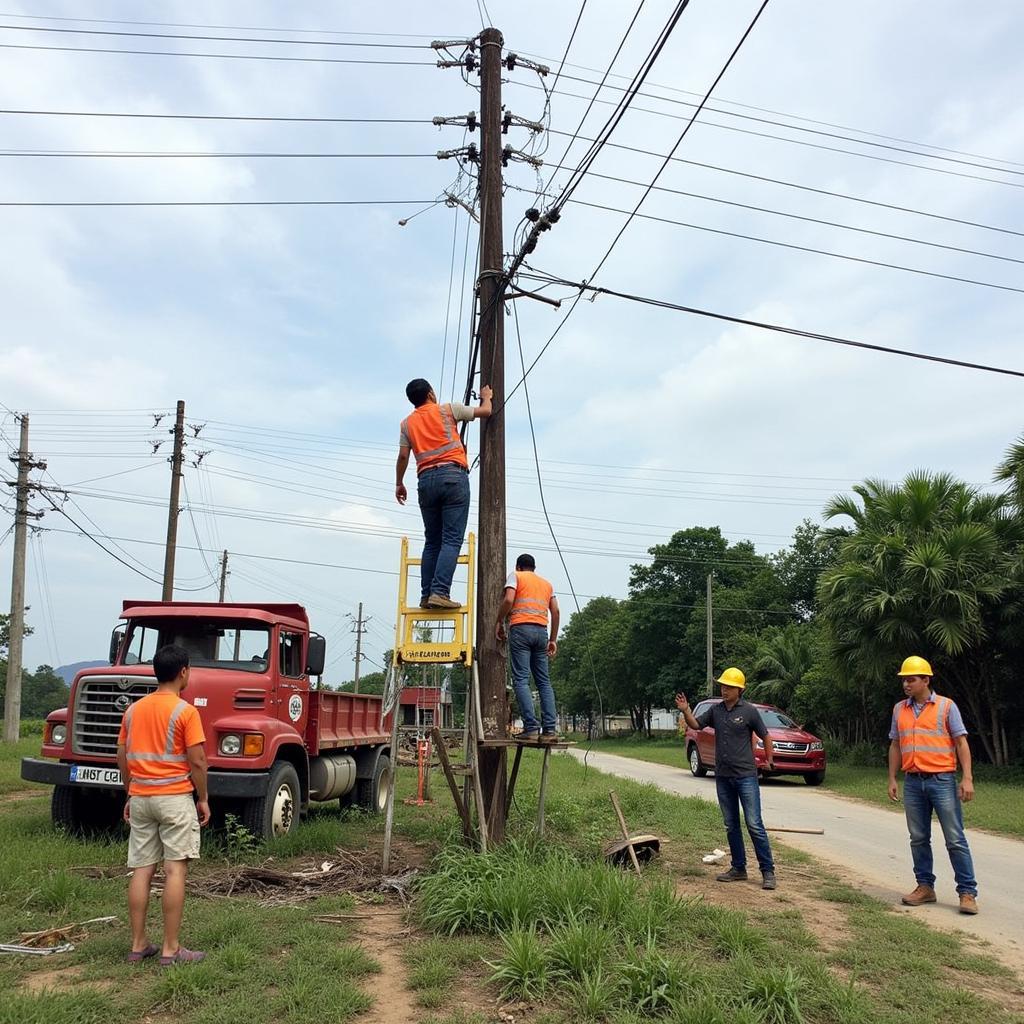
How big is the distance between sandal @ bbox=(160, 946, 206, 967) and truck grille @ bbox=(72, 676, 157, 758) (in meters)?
4.20

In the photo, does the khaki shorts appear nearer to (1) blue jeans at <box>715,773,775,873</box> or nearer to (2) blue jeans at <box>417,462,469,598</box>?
(2) blue jeans at <box>417,462,469,598</box>

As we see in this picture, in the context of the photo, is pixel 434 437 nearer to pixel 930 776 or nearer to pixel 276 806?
pixel 276 806

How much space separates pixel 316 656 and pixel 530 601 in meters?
3.96

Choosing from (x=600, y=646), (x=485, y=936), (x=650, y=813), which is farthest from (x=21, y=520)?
(x=600, y=646)

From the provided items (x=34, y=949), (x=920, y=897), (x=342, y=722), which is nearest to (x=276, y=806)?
(x=342, y=722)

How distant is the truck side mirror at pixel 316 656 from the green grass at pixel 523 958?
2.93 m

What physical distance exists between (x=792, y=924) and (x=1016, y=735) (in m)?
16.4

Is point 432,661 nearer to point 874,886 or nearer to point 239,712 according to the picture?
point 239,712

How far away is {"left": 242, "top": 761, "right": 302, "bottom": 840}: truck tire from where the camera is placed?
357 inches

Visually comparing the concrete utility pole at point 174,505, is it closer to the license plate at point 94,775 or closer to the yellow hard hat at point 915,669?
the license plate at point 94,775

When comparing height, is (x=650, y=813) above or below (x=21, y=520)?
below

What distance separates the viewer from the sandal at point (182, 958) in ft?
17.7

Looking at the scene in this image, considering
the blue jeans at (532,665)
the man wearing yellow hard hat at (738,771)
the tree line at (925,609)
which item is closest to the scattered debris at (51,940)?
the blue jeans at (532,665)

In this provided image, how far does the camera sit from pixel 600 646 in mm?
70062
